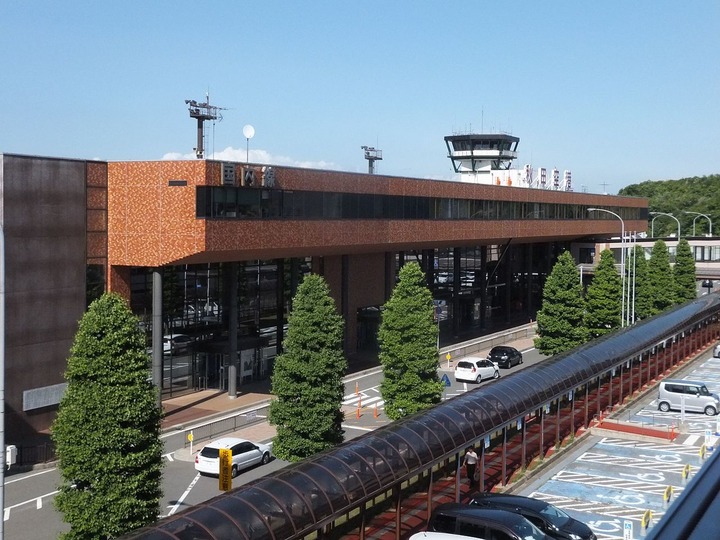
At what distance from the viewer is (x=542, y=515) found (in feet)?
61.1

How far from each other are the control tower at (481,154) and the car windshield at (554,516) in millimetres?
65296

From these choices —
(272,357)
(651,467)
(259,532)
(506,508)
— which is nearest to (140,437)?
(259,532)

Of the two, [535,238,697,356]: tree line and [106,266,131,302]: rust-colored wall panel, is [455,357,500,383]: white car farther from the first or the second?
[106,266,131,302]: rust-colored wall panel

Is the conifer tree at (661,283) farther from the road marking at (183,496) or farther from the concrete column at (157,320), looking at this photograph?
the road marking at (183,496)

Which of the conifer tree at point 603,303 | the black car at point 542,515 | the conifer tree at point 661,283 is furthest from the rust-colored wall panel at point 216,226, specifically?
the conifer tree at point 661,283

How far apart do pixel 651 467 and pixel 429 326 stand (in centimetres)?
956

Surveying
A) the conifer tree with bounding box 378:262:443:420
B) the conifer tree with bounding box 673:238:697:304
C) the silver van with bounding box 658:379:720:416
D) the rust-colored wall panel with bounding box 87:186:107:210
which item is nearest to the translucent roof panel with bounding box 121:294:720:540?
the conifer tree with bounding box 378:262:443:420

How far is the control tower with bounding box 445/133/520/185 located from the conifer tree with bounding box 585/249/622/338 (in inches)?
1265

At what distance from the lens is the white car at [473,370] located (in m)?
45.0

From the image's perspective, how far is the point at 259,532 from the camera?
13.5 meters

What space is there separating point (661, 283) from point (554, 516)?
53.6m

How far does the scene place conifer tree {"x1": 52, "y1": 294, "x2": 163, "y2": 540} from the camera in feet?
56.2

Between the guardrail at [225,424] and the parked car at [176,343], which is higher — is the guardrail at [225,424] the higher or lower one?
the lower one

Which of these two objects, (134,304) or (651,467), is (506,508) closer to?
(651,467)
